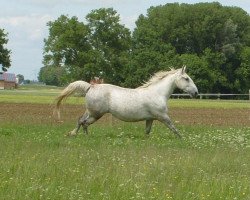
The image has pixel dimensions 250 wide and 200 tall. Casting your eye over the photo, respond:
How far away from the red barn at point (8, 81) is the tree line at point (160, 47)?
201ft

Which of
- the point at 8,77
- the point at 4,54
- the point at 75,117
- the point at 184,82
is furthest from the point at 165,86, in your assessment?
the point at 8,77

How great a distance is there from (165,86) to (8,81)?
502 feet

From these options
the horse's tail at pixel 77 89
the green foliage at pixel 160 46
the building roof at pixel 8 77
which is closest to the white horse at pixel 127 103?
the horse's tail at pixel 77 89

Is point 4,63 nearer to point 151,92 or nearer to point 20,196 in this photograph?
point 151,92

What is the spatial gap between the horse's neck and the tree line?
7138cm

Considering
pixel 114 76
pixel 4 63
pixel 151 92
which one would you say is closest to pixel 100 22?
pixel 114 76

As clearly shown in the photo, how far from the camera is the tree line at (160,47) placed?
91125mm

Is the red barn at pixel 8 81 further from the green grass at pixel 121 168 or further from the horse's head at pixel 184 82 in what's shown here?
the green grass at pixel 121 168

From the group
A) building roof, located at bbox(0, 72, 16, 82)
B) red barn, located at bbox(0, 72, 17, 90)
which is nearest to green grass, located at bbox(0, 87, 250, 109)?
red barn, located at bbox(0, 72, 17, 90)

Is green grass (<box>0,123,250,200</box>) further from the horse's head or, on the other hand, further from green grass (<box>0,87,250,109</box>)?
green grass (<box>0,87,250,109</box>)

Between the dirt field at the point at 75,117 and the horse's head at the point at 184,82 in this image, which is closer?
the horse's head at the point at 184,82

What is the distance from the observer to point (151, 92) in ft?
57.1

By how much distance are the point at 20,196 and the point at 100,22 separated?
92868mm

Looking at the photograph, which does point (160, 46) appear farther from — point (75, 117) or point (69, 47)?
point (75, 117)
